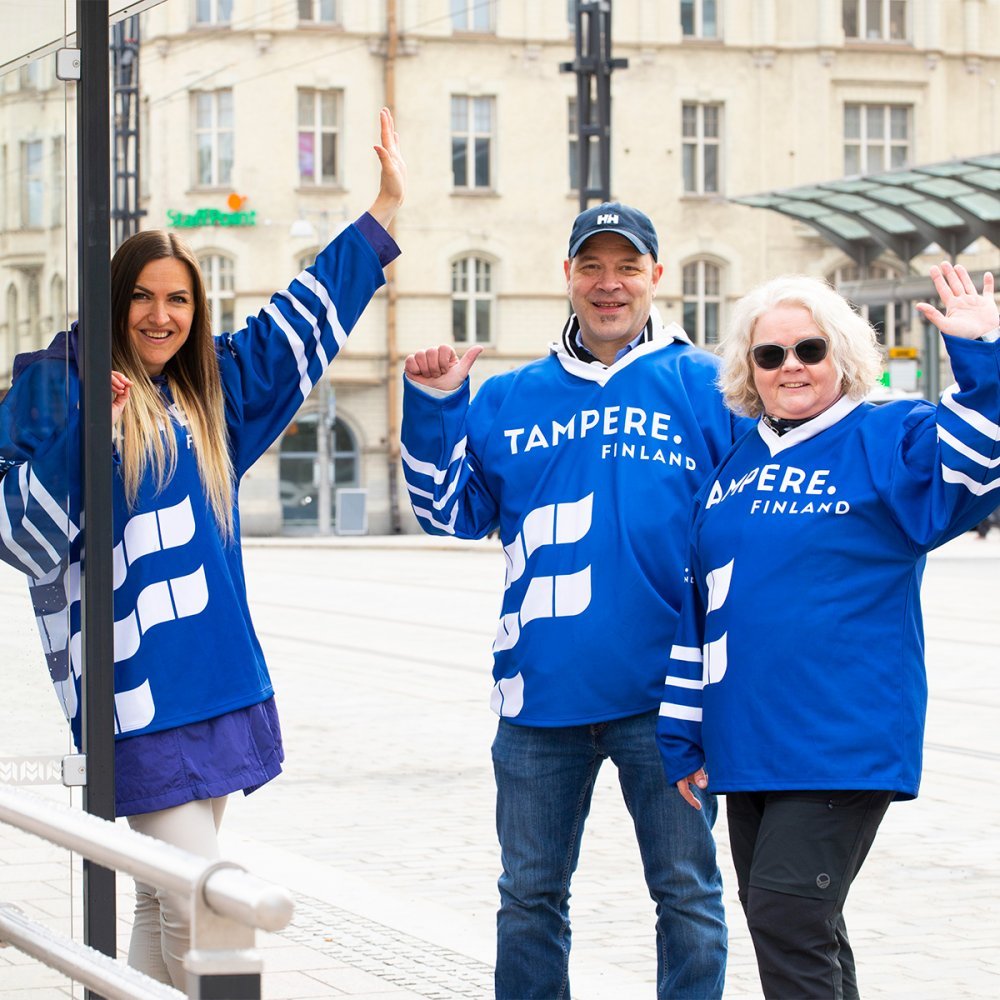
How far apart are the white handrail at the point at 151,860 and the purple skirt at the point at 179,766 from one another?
82 centimetres

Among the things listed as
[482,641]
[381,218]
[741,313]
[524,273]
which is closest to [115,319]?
[381,218]

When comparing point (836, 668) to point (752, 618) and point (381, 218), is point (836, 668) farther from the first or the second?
point (381, 218)

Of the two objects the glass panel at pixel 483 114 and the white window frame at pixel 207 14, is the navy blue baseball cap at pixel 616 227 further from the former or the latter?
the white window frame at pixel 207 14

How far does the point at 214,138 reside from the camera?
1681 inches

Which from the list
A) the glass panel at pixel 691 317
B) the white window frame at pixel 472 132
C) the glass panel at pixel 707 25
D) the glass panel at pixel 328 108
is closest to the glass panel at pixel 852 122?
the glass panel at pixel 707 25

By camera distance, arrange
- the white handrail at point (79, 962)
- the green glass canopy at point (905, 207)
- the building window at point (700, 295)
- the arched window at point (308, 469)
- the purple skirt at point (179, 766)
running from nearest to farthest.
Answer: the white handrail at point (79, 962)
the purple skirt at point (179, 766)
the green glass canopy at point (905, 207)
the arched window at point (308, 469)
the building window at point (700, 295)

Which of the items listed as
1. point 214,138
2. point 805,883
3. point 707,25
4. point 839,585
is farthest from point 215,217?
point 805,883

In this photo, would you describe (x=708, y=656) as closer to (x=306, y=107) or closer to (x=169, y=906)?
(x=169, y=906)

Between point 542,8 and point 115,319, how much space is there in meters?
40.6

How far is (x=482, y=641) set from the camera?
15.5m

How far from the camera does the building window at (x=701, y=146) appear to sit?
44.0 metres

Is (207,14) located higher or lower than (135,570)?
higher

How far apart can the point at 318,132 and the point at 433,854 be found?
36.5 m

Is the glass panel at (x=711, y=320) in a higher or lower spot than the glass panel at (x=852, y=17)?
lower
